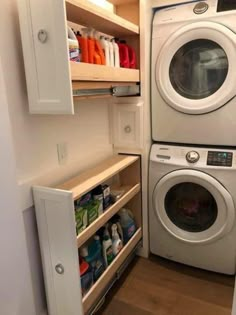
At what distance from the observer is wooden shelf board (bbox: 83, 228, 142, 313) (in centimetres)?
141

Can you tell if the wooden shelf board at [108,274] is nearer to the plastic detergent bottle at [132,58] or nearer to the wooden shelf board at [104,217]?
the wooden shelf board at [104,217]

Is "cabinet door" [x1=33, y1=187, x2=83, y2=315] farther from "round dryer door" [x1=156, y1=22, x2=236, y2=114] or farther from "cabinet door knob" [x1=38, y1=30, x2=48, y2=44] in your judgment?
"round dryer door" [x1=156, y1=22, x2=236, y2=114]

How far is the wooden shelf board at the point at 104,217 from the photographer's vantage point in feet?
4.32

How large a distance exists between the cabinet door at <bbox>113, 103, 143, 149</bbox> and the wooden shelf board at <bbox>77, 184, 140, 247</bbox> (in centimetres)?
Result: 32

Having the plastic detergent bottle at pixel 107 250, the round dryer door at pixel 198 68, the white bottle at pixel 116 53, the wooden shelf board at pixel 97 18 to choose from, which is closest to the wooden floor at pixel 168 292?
the plastic detergent bottle at pixel 107 250

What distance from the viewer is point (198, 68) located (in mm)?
1675

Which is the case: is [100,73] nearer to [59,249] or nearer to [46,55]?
[46,55]

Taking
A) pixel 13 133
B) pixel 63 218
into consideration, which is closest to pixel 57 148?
pixel 13 133

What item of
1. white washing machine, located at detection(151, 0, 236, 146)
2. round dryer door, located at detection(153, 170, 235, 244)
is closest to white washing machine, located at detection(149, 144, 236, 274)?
round dryer door, located at detection(153, 170, 235, 244)

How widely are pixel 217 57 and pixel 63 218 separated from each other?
1.30m

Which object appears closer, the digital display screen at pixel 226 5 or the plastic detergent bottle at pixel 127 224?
the digital display screen at pixel 226 5

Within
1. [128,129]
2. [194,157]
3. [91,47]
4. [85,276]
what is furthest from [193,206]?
[91,47]

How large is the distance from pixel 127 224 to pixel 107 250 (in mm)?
311

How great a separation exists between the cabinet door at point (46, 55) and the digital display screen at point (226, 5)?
3.26 feet
